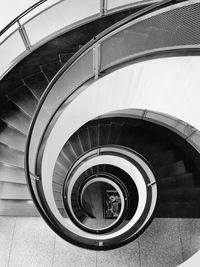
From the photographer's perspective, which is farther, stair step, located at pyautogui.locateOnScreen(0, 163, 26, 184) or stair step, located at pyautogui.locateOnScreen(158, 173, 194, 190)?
stair step, located at pyautogui.locateOnScreen(158, 173, 194, 190)

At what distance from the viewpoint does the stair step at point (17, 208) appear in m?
5.66

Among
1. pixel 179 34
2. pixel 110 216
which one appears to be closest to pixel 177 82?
pixel 179 34

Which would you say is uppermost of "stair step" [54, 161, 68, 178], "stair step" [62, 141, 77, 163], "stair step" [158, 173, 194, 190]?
"stair step" [62, 141, 77, 163]

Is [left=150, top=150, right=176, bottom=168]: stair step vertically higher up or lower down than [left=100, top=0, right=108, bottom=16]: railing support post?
lower down

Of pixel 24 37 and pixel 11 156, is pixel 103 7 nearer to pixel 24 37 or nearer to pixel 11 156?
pixel 24 37

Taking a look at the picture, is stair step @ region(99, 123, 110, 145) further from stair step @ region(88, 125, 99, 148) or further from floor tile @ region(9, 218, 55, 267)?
floor tile @ region(9, 218, 55, 267)

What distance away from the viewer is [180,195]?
625cm

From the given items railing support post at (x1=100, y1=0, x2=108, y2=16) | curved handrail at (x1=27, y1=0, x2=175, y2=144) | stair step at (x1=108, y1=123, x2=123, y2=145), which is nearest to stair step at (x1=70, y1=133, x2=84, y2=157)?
stair step at (x1=108, y1=123, x2=123, y2=145)

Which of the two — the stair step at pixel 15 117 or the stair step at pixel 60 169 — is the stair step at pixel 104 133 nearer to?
the stair step at pixel 60 169

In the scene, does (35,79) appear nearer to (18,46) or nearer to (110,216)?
(18,46)

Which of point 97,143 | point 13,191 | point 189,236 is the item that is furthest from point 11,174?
point 189,236

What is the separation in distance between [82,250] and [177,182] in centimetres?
257

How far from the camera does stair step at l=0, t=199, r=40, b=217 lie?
5.66 metres

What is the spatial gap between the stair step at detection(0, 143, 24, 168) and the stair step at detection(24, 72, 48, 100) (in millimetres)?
1264
